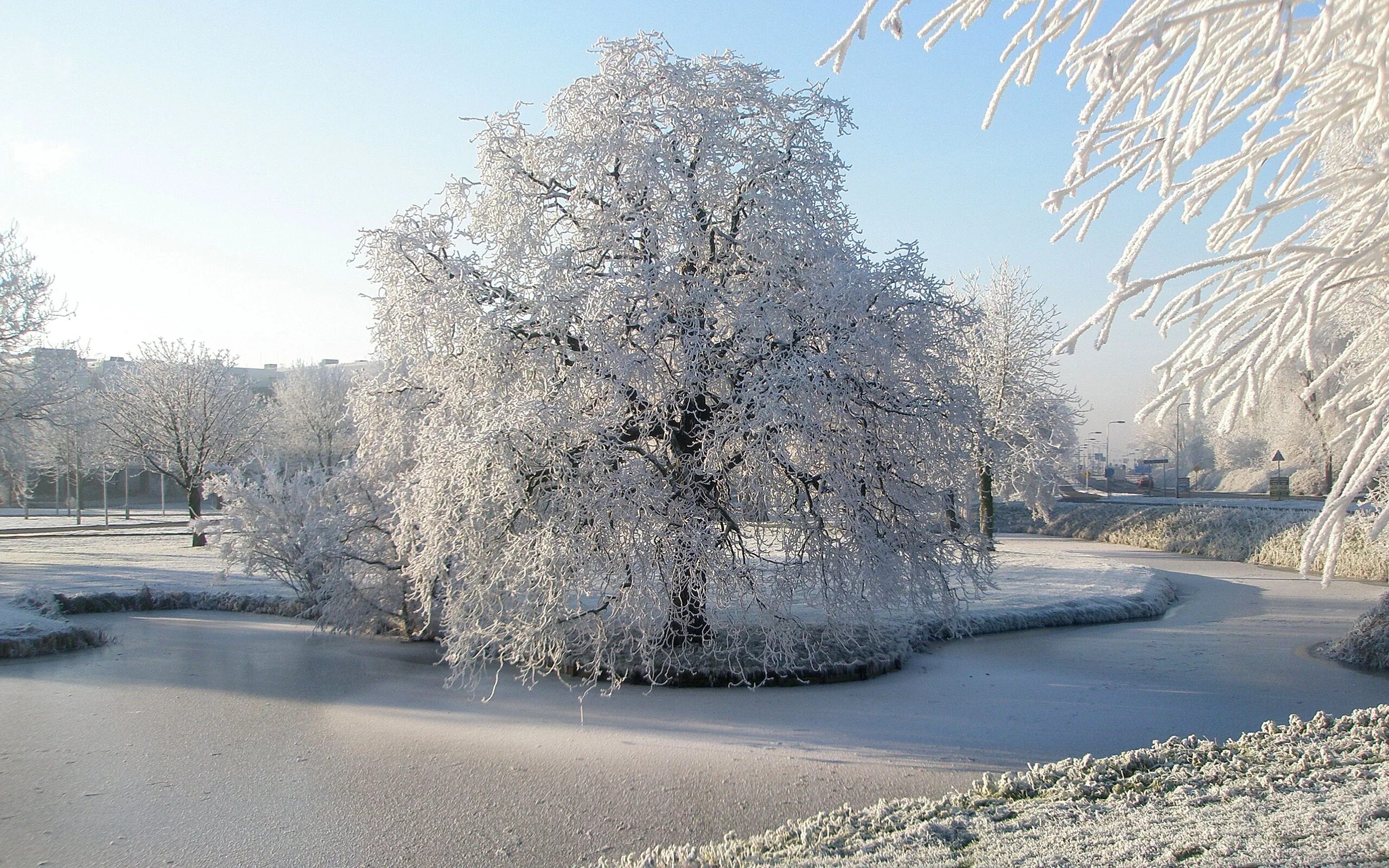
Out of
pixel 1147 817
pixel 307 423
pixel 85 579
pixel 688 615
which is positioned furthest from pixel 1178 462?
pixel 307 423

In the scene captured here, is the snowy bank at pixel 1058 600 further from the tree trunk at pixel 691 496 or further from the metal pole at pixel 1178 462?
the metal pole at pixel 1178 462

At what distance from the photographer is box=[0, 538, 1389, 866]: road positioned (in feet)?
19.3

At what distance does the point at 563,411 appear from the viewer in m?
8.45

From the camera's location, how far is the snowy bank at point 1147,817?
Result: 3.67 m

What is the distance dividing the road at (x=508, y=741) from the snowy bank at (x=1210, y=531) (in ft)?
22.6

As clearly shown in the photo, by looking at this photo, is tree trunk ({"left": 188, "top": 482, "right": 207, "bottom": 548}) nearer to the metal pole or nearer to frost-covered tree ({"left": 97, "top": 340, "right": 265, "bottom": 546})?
frost-covered tree ({"left": 97, "top": 340, "right": 265, "bottom": 546})

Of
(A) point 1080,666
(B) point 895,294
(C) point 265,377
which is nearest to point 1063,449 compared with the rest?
(A) point 1080,666

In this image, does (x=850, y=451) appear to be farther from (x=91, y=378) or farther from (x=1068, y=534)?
(x=91, y=378)

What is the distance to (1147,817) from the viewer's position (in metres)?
4.39

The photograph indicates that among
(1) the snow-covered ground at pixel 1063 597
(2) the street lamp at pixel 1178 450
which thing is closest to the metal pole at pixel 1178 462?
(2) the street lamp at pixel 1178 450

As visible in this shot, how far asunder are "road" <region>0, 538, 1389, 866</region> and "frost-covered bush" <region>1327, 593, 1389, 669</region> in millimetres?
421

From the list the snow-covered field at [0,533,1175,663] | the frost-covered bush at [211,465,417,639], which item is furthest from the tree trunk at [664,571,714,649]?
the snow-covered field at [0,533,1175,663]

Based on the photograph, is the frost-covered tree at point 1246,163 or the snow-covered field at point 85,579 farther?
the snow-covered field at point 85,579

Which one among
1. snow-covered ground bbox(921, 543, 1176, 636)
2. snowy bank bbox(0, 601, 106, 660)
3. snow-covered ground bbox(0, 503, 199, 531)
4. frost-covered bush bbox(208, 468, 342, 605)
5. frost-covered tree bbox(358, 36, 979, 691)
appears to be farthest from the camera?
snow-covered ground bbox(0, 503, 199, 531)
